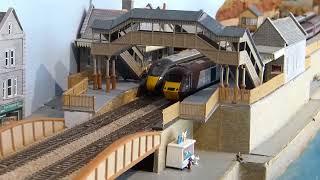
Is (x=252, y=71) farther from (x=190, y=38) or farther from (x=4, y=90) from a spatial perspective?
(x=4, y=90)

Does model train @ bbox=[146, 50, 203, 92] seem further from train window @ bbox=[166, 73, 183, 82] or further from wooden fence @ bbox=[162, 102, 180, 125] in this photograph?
wooden fence @ bbox=[162, 102, 180, 125]

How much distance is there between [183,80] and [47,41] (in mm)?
9284

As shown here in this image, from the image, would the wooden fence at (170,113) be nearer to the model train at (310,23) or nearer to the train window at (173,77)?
the train window at (173,77)

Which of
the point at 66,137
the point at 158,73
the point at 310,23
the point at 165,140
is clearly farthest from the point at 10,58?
the point at 310,23

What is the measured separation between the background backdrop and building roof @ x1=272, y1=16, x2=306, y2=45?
1263 cm

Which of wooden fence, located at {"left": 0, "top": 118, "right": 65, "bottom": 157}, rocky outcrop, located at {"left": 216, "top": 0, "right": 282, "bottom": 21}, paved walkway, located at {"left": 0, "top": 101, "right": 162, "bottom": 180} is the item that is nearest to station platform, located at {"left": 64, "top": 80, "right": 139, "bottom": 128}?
wooden fence, located at {"left": 0, "top": 118, "right": 65, "bottom": 157}

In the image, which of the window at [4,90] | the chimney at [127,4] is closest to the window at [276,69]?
the chimney at [127,4]

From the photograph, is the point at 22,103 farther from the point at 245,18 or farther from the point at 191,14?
the point at 245,18

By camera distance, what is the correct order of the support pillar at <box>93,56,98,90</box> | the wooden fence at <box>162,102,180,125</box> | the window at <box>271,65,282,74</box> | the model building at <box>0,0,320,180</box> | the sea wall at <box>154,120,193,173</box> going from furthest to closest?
the window at <box>271,65,282,74</box>, the support pillar at <box>93,56,98,90</box>, the wooden fence at <box>162,102,180,125</box>, the sea wall at <box>154,120,193,173</box>, the model building at <box>0,0,320,180</box>

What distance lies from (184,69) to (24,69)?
863cm

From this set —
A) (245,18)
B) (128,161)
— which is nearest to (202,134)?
(128,161)

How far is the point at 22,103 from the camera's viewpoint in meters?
34.0

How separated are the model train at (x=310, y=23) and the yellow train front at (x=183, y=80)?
87.6 ft

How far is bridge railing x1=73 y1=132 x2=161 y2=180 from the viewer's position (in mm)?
21672
